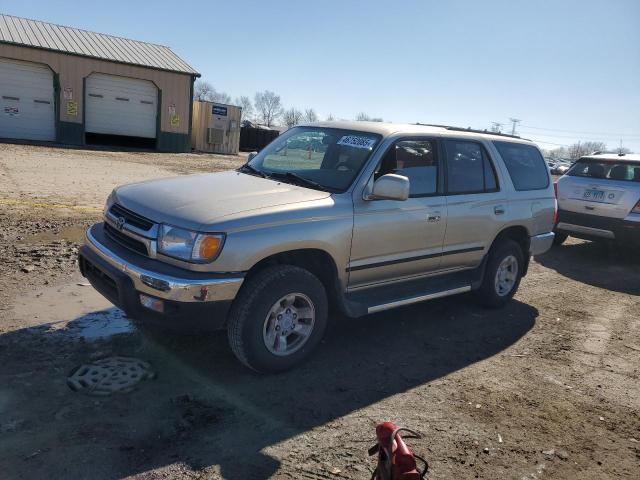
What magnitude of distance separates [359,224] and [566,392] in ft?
6.90

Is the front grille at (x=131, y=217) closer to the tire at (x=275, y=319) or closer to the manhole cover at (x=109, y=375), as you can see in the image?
the tire at (x=275, y=319)

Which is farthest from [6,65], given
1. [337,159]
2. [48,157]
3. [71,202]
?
[337,159]

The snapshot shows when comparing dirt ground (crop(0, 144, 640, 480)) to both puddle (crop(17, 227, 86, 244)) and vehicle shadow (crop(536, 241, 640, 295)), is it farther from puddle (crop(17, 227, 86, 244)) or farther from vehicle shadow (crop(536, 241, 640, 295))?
vehicle shadow (crop(536, 241, 640, 295))

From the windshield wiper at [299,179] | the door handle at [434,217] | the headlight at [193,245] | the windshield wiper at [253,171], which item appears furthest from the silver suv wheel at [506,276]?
the headlight at [193,245]

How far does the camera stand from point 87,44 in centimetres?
2433

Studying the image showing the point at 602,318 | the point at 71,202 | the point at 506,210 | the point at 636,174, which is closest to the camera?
the point at 506,210

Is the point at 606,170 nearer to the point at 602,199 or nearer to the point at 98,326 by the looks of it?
the point at 602,199

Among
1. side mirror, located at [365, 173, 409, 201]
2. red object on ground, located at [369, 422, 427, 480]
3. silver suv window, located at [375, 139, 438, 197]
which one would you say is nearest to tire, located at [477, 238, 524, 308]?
silver suv window, located at [375, 139, 438, 197]

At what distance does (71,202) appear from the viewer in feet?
31.9

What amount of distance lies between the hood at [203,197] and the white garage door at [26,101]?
21.3 meters

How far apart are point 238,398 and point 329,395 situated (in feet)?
2.12

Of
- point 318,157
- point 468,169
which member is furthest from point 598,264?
point 318,157

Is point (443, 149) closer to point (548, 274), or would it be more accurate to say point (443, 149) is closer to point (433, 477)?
point (433, 477)

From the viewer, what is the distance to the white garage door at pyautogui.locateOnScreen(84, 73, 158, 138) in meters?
23.9
